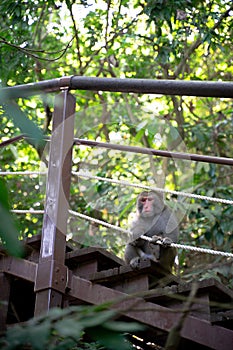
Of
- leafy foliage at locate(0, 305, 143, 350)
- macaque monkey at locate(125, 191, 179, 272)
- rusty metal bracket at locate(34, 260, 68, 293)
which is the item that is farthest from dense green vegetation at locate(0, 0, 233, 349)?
leafy foliage at locate(0, 305, 143, 350)

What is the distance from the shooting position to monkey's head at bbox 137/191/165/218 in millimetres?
4871

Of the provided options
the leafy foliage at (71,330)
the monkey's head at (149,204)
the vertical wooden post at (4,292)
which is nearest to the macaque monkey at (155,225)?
the monkey's head at (149,204)

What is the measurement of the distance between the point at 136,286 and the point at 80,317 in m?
2.14

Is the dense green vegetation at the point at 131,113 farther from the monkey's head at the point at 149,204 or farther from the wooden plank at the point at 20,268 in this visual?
the wooden plank at the point at 20,268

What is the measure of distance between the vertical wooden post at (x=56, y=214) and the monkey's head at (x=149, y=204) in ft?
5.20

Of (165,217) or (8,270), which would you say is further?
(165,217)

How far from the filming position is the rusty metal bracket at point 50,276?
3105 mm

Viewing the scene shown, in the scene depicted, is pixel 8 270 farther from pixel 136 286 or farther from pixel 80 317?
pixel 80 317

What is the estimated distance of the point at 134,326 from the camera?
119cm

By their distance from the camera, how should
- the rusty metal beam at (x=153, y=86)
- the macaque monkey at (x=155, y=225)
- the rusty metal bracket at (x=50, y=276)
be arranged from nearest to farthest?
the rusty metal beam at (x=153, y=86), the rusty metal bracket at (x=50, y=276), the macaque monkey at (x=155, y=225)

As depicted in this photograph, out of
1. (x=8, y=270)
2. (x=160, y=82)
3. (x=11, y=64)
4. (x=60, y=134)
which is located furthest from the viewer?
(x=11, y=64)

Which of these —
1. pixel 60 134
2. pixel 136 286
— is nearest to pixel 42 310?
pixel 136 286

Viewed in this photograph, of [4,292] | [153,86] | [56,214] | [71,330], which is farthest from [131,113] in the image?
[71,330]

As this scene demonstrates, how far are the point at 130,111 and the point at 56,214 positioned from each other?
511 cm
